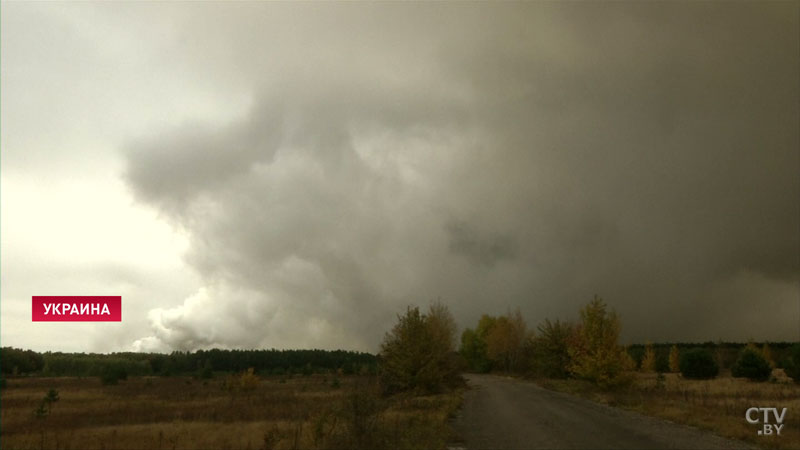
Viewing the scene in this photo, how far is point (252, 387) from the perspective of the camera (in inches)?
2717

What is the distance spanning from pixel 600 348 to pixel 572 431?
2436 cm

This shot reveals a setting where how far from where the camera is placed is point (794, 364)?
64.8m

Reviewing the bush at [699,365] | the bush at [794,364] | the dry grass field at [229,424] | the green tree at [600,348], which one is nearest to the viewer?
the dry grass field at [229,424]

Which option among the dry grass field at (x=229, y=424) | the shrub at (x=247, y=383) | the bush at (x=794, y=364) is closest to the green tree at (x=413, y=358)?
the dry grass field at (x=229, y=424)

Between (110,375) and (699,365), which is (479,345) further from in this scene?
(110,375)

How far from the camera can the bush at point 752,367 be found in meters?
68.4

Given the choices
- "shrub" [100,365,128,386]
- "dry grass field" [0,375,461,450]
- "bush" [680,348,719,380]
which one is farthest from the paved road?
"shrub" [100,365,128,386]

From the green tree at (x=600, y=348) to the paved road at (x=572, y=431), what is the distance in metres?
13.2

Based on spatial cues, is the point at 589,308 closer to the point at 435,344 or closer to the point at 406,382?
the point at 435,344

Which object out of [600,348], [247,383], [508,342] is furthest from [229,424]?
[508,342]

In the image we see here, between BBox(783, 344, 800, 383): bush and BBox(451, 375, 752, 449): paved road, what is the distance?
48559 millimetres

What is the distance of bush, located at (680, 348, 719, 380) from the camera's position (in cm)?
7525

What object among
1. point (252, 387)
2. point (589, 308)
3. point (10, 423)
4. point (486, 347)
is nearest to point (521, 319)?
point (486, 347)

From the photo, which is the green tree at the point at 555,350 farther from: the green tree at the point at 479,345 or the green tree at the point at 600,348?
the green tree at the point at 479,345
